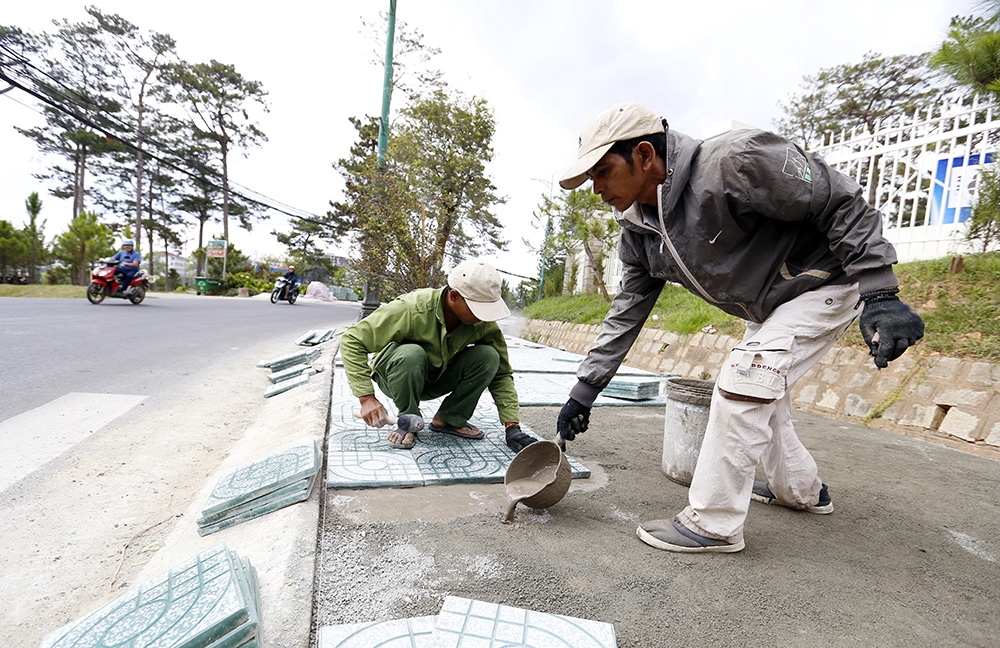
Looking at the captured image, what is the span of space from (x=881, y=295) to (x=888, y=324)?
86mm

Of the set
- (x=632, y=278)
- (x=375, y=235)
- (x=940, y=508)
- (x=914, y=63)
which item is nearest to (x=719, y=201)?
(x=632, y=278)

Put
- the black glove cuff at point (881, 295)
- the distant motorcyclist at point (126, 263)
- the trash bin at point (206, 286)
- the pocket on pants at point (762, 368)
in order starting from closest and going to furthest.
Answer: the black glove cuff at point (881, 295) → the pocket on pants at point (762, 368) → the distant motorcyclist at point (126, 263) → the trash bin at point (206, 286)

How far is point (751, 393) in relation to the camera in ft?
5.14

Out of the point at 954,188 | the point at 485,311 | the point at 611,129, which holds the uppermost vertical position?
the point at 954,188

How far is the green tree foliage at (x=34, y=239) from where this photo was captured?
826 inches

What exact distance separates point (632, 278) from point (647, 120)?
0.65 meters

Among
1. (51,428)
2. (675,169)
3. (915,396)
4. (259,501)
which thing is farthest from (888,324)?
(51,428)

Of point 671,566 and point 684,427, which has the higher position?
point 684,427

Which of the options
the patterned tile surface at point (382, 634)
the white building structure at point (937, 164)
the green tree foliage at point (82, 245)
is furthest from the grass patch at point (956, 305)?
the green tree foliage at point (82, 245)

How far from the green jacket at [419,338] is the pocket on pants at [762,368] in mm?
1236

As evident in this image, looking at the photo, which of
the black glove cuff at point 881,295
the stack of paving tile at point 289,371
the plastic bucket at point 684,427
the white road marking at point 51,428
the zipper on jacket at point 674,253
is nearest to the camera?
the black glove cuff at point 881,295

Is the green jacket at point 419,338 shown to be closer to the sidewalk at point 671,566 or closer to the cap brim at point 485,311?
the cap brim at point 485,311

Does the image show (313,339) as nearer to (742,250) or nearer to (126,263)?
(742,250)

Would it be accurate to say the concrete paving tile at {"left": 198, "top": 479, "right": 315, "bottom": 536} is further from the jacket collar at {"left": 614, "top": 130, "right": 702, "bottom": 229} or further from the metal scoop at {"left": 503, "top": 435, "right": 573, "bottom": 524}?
the jacket collar at {"left": 614, "top": 130, "right": 702, "bottom": 229}
